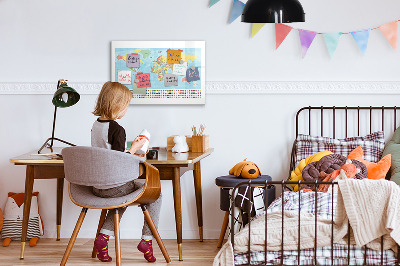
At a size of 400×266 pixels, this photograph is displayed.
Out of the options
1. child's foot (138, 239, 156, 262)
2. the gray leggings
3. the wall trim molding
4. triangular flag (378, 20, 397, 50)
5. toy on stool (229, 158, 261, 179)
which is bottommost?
child's foot (138, 239, 156, 262)

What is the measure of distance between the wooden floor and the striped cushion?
0.06m

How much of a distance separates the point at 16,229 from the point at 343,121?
7.98ft

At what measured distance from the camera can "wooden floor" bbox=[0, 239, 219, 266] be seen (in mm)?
3762

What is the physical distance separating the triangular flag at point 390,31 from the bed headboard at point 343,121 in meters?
0.48

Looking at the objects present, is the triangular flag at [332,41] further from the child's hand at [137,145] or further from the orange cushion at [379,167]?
the child's hand at [137,145]

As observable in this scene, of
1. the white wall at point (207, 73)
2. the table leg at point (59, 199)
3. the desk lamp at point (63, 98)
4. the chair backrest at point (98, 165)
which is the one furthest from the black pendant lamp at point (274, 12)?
the table leg at point (59, 199)

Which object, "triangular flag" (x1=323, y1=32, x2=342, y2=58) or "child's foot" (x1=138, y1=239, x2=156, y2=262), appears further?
"triangular flag" (x1=323, y1=32, x2=342, y2=58)

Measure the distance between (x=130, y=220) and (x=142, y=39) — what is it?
1.32 metres

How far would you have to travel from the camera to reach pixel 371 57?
4359mm

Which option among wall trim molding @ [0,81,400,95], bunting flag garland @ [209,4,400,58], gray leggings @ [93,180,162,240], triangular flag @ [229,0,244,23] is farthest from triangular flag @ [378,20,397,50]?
gray leggings @ [93,180,162,240]

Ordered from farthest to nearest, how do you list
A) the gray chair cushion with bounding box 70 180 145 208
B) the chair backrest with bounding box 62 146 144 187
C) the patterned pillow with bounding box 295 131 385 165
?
the patterned pillow with bounding box 295 131 385 165
the gray chair cushion with bounding box 70 180 145 208
the chair backrest with bounding box 62 146 144 187

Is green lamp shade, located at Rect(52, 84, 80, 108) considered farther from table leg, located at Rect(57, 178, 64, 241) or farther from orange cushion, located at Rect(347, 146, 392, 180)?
orange cushion, located at Rect(347, 146, 392, 180)

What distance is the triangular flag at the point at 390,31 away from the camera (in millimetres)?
4301

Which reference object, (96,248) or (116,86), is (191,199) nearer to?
(96,248)
